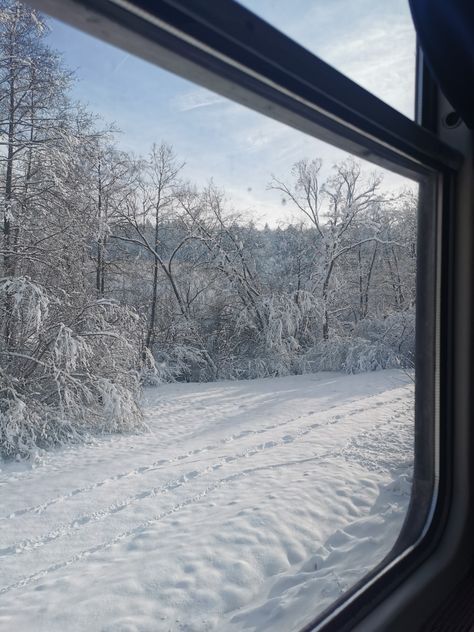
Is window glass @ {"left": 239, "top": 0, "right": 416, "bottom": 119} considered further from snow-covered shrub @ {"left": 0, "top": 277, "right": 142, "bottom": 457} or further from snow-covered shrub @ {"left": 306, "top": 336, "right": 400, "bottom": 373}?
snow-covered shrub @ {"left": 0, "top": 277, "right": 142, "bottom": 457}

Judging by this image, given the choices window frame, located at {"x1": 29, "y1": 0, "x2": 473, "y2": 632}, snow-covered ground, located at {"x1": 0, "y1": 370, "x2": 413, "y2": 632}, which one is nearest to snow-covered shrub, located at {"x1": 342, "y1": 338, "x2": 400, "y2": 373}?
snow-covered ground, located at {"x1": 0, "y1": 370, "x2": 413, "y2": 632}

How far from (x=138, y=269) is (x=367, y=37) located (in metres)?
2.99

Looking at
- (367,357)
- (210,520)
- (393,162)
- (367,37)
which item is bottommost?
(210,520)

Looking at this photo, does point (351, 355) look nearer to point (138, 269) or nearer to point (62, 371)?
point (138, 269)

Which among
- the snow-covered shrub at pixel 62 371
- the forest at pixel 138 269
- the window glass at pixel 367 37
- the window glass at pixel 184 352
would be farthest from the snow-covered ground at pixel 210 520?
the window glass at pixel 367 37

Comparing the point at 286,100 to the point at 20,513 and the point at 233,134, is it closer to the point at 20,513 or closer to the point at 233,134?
the point at 233,134

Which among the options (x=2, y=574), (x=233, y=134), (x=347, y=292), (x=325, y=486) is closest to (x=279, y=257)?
(x=347, y=292)

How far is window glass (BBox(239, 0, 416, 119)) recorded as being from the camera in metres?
0.96

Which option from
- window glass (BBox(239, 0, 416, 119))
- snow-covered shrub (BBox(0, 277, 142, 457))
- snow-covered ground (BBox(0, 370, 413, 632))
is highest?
window glass (BBox(239, 0, 416, 119))

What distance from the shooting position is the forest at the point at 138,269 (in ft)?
8.71

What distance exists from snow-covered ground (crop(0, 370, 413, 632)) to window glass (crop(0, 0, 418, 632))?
0.04 feet

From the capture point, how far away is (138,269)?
12.8 ft

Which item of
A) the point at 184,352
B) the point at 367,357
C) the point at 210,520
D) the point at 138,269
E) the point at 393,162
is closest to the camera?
the point at 393,162

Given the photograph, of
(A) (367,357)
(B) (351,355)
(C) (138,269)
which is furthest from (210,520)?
(C) (138,269)
